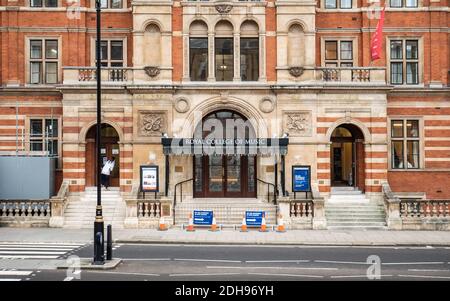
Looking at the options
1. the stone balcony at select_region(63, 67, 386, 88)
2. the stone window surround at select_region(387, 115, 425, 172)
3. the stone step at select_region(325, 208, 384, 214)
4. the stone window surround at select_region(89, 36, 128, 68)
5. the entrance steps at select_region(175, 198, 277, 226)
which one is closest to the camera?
the entrance steps at select_region(175, 198, 277, 226)

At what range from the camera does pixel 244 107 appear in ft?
89.6

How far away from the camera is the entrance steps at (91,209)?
25297 millimetres

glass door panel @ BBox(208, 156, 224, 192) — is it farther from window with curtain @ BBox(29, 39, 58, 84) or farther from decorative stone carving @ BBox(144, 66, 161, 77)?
window with curtain @ BBox(29, 39, 58, 84)

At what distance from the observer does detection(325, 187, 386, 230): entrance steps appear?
2506 cm

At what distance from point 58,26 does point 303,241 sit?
1757cm

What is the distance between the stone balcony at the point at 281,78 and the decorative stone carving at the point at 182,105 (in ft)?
2.65

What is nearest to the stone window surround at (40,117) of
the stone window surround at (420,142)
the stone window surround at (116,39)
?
the stone window surround at (116,39)

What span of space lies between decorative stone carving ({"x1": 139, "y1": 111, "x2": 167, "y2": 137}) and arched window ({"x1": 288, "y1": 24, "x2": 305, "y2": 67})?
6920 mm

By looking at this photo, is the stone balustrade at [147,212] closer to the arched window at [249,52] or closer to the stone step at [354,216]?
the stone step at [354,216]

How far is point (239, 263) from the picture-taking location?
55.7 ft

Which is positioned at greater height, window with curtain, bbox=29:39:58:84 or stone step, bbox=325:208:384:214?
window with curtain, bbox=29:39:58:84

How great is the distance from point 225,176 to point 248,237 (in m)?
6.43

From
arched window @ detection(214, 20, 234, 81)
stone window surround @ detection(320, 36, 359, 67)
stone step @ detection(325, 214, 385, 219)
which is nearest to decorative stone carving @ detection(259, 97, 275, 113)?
arched window @ detection(214, 20, 234, 81)

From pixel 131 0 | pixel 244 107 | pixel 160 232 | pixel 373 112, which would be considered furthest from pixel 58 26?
A: pixel 373 112
